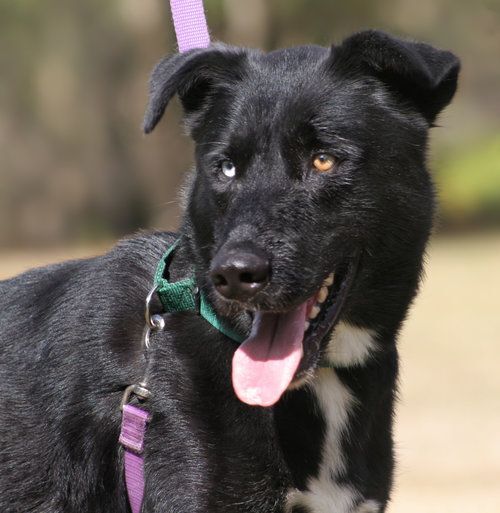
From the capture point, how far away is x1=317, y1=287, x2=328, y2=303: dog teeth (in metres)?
3.12

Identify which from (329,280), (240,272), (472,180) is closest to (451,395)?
(329,280)

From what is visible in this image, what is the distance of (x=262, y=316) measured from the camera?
3.11 meters

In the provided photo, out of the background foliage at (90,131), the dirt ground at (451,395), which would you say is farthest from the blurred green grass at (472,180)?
the dirt ground at (451,395)

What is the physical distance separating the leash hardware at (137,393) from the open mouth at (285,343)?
27 cm

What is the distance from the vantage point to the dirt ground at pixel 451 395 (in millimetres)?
6219

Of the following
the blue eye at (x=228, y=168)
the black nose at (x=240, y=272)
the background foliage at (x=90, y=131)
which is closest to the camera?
the black nose at (x=240, y=272)

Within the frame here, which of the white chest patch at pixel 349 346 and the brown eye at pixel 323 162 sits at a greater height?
the brown eye at pixel 323 162

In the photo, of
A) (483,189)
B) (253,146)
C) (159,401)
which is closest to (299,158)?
(253,146)

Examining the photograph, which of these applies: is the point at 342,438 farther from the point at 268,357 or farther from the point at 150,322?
the point at 150,322

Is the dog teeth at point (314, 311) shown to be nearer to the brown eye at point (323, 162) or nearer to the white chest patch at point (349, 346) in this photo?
the white chest patch at point (349, 346)

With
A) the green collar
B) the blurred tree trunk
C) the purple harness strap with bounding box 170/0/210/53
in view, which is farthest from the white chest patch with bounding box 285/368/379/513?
the blurred tree trunk

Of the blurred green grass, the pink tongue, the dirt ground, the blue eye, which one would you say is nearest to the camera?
the pink tongue

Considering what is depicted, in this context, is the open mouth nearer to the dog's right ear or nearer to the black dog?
the black dog

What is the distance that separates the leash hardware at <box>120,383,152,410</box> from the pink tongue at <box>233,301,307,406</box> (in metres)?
0.27
